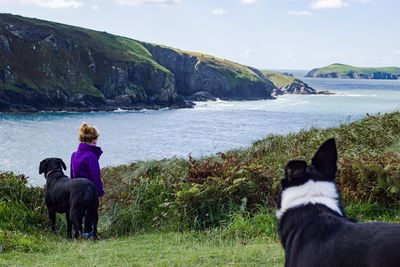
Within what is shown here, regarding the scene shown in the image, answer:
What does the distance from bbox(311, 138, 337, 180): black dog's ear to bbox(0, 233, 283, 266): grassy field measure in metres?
3.40

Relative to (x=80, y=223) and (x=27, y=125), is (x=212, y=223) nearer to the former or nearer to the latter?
(x=80, y=223)

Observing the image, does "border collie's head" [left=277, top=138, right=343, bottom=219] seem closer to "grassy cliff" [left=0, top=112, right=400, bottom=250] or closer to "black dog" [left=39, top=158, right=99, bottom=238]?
"grassy cliff" [left=0, top=112, right=400, bottom=250]

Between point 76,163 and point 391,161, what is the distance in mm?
5941

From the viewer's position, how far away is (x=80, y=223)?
38.2 feet

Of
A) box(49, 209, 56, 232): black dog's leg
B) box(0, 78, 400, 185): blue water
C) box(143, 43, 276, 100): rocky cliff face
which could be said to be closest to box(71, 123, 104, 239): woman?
box(49, 209, 56, 232): black dog's leg

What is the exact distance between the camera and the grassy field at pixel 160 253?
772 centimetres

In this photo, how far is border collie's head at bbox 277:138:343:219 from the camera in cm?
411

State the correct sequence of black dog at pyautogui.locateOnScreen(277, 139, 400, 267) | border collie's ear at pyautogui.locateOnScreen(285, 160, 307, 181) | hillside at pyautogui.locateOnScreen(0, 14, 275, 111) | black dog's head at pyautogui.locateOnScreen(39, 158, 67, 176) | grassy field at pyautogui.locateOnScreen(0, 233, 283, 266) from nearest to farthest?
1. black dog at pyautogui.locateOnScreen(277, 139, 400, 267)
2. border collie's ear at pyautogui.locateOnScreen(285, 160, 307, 181)
3. grassy field at pyautogui.locateOnScreen(0, 233, 283, 266)
4. black dog's head at pyautogui.locateOnScreen(39, 158, 67, 176)
5. hillside at pyautogui.locateOnScreen(0, 14, 275, 111)

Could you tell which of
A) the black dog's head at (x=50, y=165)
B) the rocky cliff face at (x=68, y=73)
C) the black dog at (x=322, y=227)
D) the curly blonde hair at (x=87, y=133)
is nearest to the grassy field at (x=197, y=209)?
the black dog's head at (x=50, y=165)

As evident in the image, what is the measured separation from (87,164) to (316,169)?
8.51 meters

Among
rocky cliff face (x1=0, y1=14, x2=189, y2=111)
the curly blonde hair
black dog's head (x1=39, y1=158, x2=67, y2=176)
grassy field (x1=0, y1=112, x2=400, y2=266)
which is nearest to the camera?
grassy field (x1=0, y1=112, x2=400, y2=266)

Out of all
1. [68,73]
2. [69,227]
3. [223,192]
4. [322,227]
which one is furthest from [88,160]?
[68,73]

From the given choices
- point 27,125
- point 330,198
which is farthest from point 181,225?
point 27,125

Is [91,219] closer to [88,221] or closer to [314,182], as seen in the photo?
[88,221]
